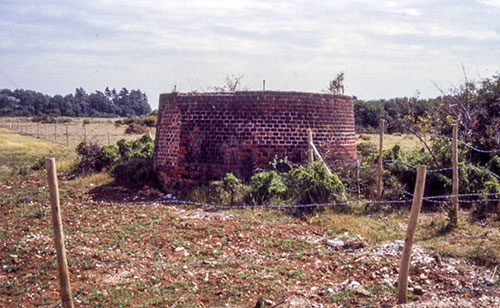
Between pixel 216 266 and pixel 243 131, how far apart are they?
181 inches

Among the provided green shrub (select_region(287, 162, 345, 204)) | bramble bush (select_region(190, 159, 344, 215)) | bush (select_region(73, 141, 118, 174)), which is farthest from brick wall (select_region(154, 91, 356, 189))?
bush (select_region(73, 141, 118, 174))

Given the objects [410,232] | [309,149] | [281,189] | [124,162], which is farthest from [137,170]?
[410,232]

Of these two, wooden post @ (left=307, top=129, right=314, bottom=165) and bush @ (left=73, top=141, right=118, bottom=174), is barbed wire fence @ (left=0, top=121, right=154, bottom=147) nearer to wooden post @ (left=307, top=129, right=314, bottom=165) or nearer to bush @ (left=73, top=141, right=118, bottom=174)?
bush @ (left=73, top=141, right=118, bottom=174)

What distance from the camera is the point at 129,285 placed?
512cm

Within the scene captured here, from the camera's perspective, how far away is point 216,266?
5773mm

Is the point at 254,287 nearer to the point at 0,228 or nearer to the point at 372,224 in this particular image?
the point at 372,224

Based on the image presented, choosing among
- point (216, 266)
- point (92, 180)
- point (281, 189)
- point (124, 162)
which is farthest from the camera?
point (124, 162)

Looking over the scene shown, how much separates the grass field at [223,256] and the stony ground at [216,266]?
0.02 meters

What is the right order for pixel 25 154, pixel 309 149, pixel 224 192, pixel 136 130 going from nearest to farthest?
pixel 224 192, pixel 309 149, pixel 25 154, pixel 136 130

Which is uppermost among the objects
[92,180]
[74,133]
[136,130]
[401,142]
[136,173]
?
[136,130]

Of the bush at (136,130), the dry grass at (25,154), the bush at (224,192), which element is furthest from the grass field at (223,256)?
the bush at (136,130)

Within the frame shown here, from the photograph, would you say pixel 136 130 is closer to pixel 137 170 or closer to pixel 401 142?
pixel 401 142

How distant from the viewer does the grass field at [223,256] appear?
487 cm

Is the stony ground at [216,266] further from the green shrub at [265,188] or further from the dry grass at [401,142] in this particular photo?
the dry grass at [401,142]
